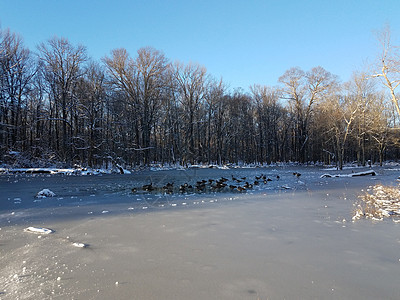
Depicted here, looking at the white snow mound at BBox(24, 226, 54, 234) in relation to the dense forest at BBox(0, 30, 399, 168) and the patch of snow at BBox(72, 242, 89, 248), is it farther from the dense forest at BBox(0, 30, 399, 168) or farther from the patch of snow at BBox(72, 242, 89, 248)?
the dense forest at BBox(0, 30, 399, 168)

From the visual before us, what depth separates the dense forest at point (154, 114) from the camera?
27.7 m

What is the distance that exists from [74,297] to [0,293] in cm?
73

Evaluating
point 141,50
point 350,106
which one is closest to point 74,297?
point 350,106

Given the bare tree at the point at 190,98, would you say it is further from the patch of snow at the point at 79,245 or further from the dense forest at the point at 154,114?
the patch of snow at the point at 79,245

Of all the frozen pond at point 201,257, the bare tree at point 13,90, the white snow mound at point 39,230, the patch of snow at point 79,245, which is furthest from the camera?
the bare tree at point 13,90

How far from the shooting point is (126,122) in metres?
33.3

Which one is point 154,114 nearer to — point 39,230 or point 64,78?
point 64,78

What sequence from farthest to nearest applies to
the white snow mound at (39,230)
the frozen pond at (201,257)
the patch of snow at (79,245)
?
the white snow mound at (39,230), the patch of snow at (79,245), the frozen pond at (201,257)

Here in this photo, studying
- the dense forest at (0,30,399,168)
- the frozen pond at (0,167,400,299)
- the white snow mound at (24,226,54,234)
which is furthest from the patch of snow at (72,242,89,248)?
the dense forest at (0,30,399,168)

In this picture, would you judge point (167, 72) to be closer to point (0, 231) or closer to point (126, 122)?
point (126, 122)

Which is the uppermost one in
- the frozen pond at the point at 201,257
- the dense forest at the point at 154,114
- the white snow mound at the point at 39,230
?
the dense forest at the point at 154,114

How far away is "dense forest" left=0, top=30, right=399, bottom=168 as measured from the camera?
27703 mm

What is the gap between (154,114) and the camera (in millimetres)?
38500

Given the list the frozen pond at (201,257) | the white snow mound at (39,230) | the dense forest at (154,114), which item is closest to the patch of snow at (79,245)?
the frozen pond at (201,257)
